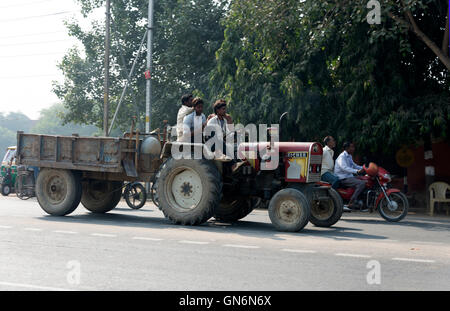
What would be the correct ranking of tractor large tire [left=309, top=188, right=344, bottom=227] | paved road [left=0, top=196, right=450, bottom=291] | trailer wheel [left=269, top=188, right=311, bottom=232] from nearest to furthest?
1. paved road [left=0, top=196, right=450, bottom=291]
2. trailer wheel [left=269, top=188, right=311, bottom=232]
3. tractor large tire [left=309, top=188, right=344, bottom=227]

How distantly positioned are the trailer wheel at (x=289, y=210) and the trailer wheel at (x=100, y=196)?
459 centimetres

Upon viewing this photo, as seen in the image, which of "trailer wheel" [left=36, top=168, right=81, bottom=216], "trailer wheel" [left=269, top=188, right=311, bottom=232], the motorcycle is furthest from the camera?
the motorcycle

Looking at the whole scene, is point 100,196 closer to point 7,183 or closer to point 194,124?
point 194,124

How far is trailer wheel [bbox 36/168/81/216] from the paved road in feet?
2.73

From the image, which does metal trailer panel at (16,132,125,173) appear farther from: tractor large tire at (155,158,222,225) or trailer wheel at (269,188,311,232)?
trailer wheel at (269,188,311,232)

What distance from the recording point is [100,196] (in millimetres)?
13938

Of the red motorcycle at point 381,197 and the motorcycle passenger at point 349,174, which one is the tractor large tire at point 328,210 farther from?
the red motorcycle at point 381,197

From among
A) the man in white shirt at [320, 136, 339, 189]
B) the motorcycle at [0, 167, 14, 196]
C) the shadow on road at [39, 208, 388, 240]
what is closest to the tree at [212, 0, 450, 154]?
the man in white shirt at [320, 136, 339, 189]

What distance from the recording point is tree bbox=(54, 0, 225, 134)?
27.2m

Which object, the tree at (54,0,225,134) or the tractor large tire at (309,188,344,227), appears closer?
the tractor large tire at (309,188,344,227)

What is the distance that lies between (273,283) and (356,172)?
8.16 m
